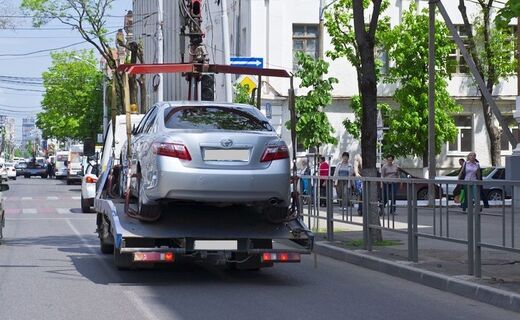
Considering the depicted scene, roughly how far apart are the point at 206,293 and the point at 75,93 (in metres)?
85.4

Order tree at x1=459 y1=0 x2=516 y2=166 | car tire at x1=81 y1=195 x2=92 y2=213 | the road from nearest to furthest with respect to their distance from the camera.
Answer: the road < car tire at x1=81 y1=195 x2=92 y2=213 < tree at x1=459 y1=0 x2=516 y2=166

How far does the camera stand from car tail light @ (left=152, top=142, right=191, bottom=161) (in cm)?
1187

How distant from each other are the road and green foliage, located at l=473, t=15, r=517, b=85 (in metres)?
22.3

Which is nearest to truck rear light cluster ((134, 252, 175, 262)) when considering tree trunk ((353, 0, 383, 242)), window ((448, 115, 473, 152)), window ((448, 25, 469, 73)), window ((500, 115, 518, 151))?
tree trunk ((353, 0, 383, 242))

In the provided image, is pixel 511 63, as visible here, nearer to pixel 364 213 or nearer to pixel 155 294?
pixel 364 213

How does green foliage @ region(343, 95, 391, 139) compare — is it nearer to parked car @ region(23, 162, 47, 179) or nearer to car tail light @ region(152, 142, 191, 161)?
car tail light @ region(152, 142, 191, 161)

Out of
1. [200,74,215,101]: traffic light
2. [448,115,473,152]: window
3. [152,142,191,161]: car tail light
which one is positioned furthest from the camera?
[448,115,473,152]: window

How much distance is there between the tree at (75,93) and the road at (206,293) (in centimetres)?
7851

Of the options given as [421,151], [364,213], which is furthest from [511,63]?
[364,213]

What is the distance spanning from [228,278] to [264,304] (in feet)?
8.31

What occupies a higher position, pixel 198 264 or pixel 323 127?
pixel 323 127

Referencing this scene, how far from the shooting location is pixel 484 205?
11.9m

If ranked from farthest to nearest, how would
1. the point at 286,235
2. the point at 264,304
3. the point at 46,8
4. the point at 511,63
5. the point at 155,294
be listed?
1. the point at 46,8
2. the point at 511,63
3. the point at 286,235
4. the point at 155,294
5. the point at 264,304

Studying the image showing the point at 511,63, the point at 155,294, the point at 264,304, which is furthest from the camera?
the point at 511,63
